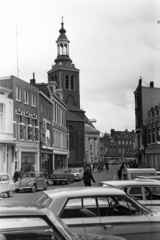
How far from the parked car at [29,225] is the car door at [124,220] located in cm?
247

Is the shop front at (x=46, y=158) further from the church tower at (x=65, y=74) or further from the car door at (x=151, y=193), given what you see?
the church tower at (x=65, y=74)

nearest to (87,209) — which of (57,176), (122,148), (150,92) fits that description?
(57,176)

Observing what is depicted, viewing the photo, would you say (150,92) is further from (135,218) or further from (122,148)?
(122,148)

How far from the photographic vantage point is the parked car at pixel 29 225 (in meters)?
3.43

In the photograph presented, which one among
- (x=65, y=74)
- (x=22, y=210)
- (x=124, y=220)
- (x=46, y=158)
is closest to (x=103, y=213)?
(x=124, y=220)

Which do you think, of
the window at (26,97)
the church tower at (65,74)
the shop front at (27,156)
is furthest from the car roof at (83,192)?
the church tower at (65,74)

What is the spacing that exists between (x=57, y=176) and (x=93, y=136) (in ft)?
235

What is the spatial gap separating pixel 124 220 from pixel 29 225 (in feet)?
10.2

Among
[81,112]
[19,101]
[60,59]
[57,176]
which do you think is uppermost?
[60,59]

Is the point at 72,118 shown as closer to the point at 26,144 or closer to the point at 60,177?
the point at 26,144

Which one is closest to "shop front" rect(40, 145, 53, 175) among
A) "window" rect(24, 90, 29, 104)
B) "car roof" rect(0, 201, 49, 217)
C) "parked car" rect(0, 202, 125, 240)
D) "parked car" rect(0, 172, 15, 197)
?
"window" rect(24, 90, 29, 104)

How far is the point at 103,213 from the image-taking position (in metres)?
6.38

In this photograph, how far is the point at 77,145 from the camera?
255 ft

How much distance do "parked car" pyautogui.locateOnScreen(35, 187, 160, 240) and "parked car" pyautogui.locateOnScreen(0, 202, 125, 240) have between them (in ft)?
7.45
